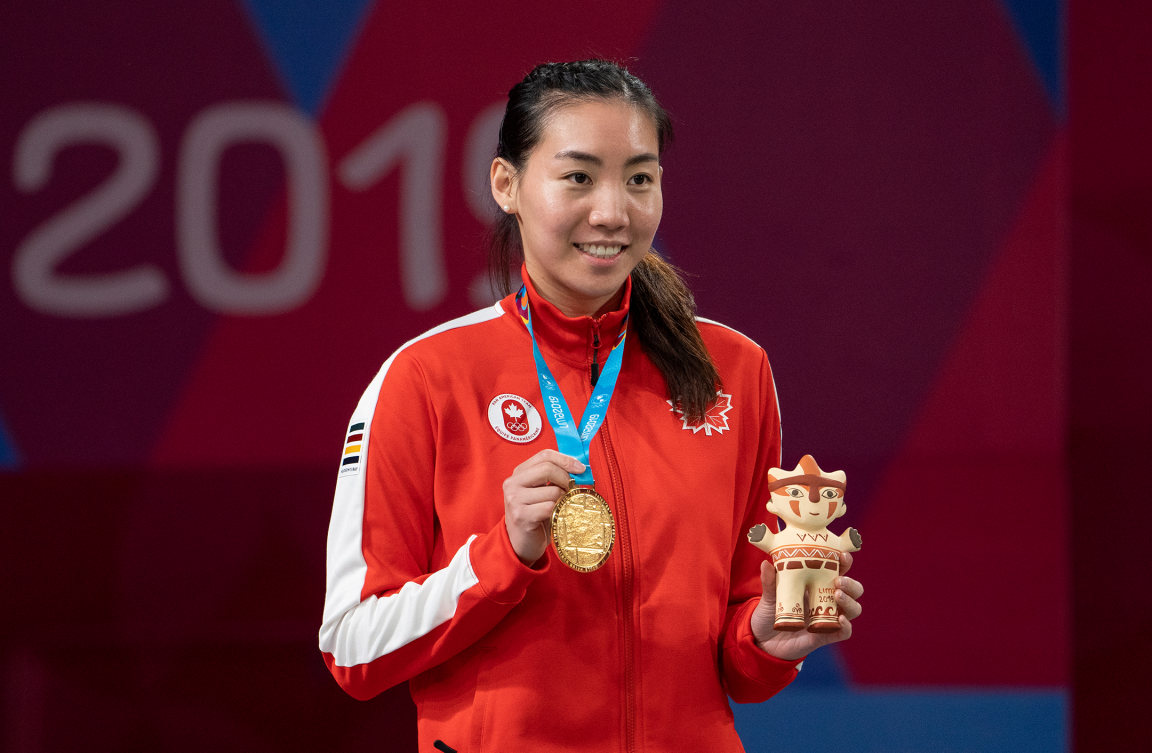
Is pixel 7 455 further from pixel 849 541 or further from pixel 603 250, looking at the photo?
pixel 849 541

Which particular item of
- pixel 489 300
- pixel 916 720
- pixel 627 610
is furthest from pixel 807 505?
pixel 916 720

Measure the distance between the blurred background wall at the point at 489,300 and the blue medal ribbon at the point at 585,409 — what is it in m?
1.76

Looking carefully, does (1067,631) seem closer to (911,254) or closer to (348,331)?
(911,254)

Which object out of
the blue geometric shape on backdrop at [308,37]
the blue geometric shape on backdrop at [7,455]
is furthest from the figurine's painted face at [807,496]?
the blue geometric shape on backdrop at [7,455]

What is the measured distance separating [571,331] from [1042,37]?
8.08 feet

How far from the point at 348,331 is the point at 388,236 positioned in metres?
0.32

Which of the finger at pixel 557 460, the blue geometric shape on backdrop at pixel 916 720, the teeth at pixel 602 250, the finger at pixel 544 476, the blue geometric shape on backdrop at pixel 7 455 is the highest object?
the blue geometric shape on backdrop at pixel 7 455

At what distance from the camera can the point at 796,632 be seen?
1530 millimetres

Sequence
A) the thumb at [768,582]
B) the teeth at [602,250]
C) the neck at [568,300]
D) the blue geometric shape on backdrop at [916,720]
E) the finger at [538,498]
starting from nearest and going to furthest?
the finger at [538,498] < the thumb at [768,582] < the teeth at [602,250] < the neck at [568,300] < the blue geometric shape on backdrop at [916,720]

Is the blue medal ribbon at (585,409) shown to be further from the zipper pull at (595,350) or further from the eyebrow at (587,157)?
the eyebrow at (587,157)

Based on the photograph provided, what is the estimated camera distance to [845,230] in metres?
3.44

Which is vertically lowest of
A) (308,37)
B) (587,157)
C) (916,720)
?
(916,720)

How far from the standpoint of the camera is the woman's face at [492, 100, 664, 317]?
1.60m

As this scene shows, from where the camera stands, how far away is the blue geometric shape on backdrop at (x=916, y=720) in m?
3.35
